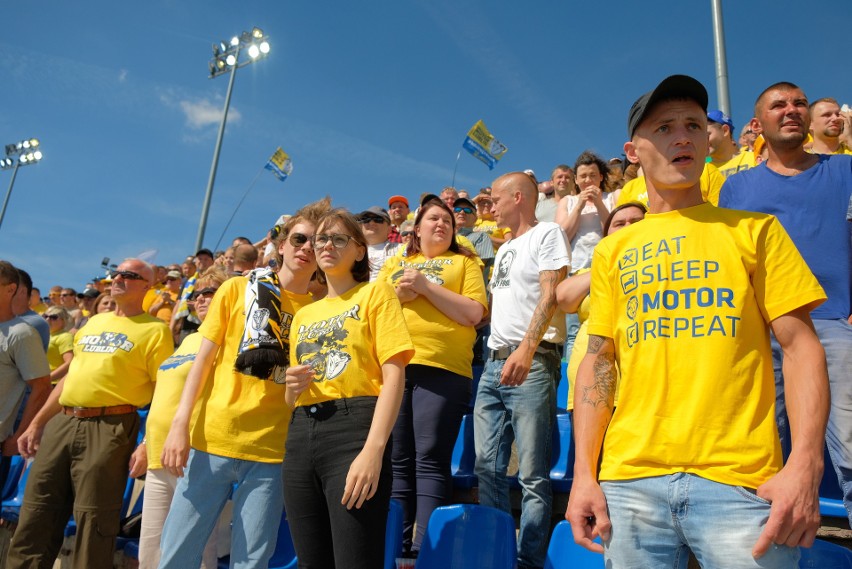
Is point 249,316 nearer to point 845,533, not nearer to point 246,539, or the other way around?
point 246,539

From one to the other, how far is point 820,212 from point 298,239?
2.65m

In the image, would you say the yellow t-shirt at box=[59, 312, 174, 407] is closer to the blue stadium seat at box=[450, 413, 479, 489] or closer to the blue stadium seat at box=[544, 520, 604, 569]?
the blue stadium seat at box=[450, 413, 479, 489]

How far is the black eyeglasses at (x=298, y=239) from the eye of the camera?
322 cm

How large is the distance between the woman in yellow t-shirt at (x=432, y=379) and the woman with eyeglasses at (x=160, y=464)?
1.28m

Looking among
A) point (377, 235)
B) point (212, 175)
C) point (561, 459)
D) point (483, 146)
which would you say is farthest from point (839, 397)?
point (212, 175)

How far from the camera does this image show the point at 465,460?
171 inches

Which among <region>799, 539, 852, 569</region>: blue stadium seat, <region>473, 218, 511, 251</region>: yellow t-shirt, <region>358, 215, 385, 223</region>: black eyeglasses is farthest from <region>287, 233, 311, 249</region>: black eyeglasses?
<region>473, 218, 511, 251</region>: yellow t-shirt

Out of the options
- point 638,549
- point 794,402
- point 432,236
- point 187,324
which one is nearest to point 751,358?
point 794,402

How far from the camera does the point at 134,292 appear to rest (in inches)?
179

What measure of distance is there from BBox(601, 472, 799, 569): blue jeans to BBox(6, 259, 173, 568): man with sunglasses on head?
10.6 ft

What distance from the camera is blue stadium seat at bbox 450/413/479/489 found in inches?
160

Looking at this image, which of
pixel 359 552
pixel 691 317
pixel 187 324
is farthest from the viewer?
pixel 187 324

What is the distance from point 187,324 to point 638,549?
5.75 metres

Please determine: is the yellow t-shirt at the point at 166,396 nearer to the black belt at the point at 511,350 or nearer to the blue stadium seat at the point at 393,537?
the blue stadium seat at the point at 393,537
